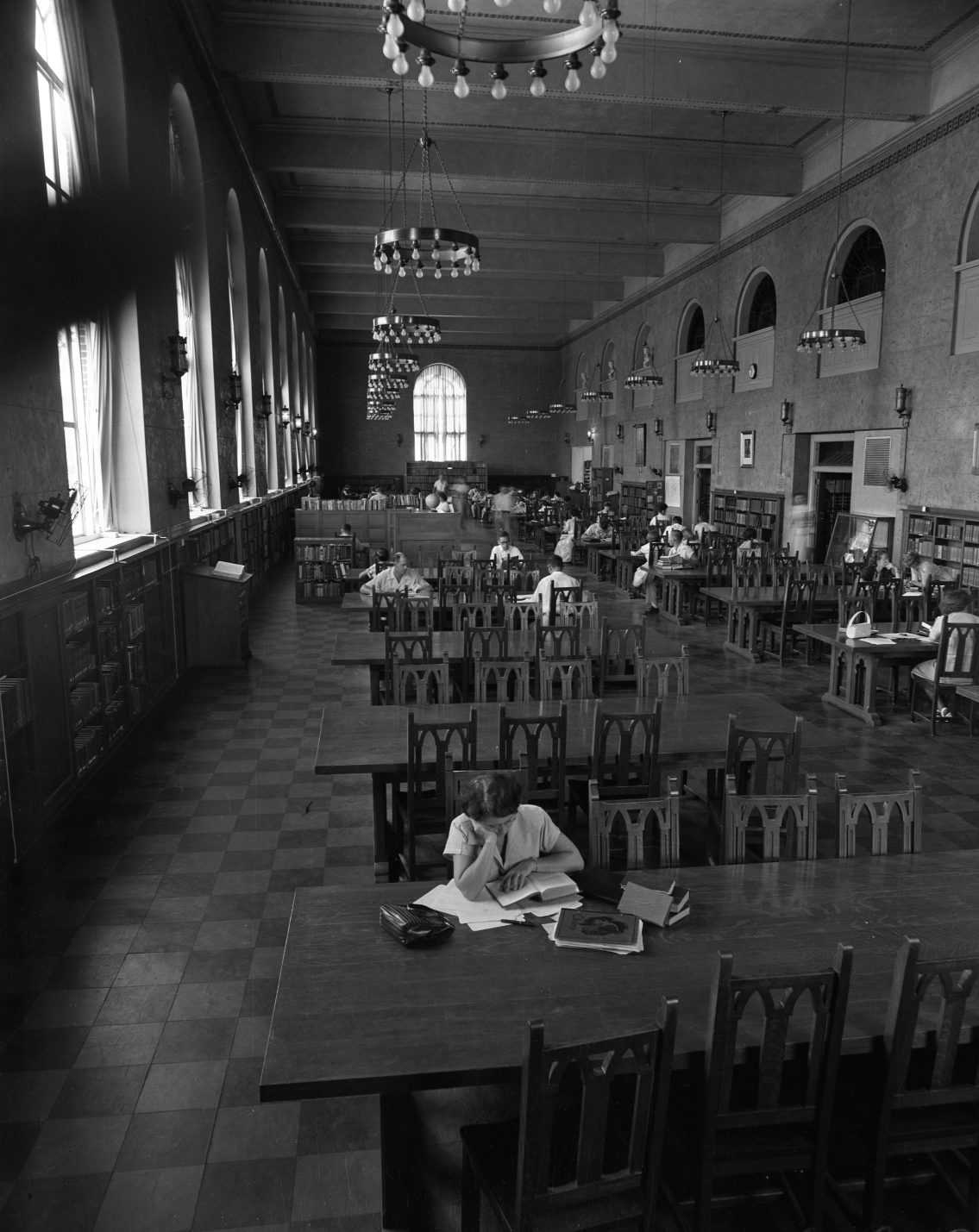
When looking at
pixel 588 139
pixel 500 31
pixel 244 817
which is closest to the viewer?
pixel 244 817

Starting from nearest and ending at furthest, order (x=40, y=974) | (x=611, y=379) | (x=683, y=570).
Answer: (x=40, y=974), (x=683, y=570), (x=611, y=379)

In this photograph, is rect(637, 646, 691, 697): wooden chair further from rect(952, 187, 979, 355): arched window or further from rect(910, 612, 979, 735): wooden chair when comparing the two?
rect(952, 187, 979, 355): arched window

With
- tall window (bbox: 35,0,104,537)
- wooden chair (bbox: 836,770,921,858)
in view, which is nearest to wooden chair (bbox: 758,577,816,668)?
wooden chair (bbox: 836,770,921,858)

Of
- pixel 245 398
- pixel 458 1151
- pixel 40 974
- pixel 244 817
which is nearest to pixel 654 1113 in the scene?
pixel 458 1151

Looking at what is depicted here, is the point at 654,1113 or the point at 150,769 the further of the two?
the point at 150,769

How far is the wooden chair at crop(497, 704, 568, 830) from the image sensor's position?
14.2 ft

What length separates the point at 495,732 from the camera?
4.88m

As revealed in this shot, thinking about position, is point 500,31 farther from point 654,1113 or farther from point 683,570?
point 654,1113

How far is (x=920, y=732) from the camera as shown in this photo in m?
7.49

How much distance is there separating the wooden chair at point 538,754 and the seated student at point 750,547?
27.1 feet

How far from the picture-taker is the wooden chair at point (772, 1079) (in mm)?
2148

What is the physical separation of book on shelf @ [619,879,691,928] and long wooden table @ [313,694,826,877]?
1.57 meters

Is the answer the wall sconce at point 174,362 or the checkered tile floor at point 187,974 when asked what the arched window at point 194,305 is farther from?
the checkered tile floor at point 187,974

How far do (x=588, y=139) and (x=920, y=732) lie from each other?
421 inches
